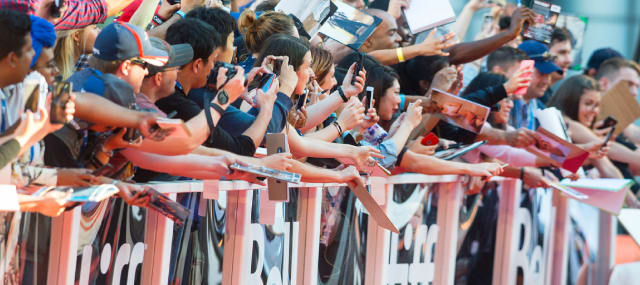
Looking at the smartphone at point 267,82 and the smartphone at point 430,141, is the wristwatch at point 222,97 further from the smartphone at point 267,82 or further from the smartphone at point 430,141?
the smartphone at point 430,141

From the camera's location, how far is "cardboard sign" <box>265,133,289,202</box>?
11.9 ft

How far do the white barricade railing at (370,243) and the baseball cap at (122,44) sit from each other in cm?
53

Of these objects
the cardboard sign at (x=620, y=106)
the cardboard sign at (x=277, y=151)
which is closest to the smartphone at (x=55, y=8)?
the cardboard sign at (x=277, y=151)

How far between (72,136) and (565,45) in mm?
5410

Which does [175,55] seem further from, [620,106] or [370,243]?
[620,106]

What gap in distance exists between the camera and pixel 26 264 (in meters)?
2.95

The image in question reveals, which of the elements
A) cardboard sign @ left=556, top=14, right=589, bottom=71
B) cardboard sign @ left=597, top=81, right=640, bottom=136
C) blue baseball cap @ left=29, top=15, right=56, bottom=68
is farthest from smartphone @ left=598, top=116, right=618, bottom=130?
blue baseball cap @ left=29, top=15, right=56, bottom=68

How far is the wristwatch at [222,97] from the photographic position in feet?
10.4

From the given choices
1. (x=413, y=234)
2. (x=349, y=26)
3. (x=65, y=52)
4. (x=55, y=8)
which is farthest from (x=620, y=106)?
(x=55, y=8)

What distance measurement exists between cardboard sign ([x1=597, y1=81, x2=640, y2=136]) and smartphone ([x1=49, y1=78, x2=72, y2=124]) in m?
5.40

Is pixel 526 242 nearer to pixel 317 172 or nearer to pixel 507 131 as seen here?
pixel 507 131

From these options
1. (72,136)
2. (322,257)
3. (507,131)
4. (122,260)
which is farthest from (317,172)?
(507,131)

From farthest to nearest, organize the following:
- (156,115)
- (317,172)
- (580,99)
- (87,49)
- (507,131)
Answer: (580,99) < (507,131) < (317,172) < (87,49) < (156,115)

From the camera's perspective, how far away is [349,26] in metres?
4.52
